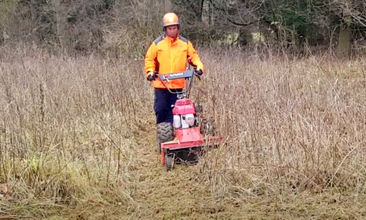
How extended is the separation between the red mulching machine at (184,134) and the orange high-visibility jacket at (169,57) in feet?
0.62

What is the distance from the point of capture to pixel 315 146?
4078 mm

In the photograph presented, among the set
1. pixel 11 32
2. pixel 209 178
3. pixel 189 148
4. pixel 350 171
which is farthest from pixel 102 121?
pixel 11 32

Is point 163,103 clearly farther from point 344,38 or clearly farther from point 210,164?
point 344,38

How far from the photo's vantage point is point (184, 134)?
465cm

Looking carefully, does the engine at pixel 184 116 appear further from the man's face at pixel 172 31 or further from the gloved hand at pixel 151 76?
the man's face at pixel 172 31

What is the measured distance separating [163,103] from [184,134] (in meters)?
0.88

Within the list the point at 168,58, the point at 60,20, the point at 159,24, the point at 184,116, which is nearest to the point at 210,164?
the point at 184,116

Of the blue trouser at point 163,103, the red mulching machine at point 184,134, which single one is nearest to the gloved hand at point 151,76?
the red mulching machine at point 184,134

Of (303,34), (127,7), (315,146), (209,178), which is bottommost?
(209,178)

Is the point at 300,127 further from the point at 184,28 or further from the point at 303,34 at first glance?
the point at 184,28

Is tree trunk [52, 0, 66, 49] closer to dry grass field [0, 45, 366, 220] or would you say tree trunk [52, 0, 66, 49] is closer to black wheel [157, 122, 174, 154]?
dry grass field [0, 45, 366, 220]

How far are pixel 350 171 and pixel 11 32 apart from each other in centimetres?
1549

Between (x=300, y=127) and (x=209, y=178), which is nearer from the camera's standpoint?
(x=209, y=178)

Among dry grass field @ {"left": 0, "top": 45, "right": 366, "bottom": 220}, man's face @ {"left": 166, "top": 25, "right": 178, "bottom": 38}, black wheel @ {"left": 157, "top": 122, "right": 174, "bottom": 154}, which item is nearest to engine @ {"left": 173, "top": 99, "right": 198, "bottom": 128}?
black wheel @ {"left": 157, "top": 122, "right": 174, "bottom": 154}
